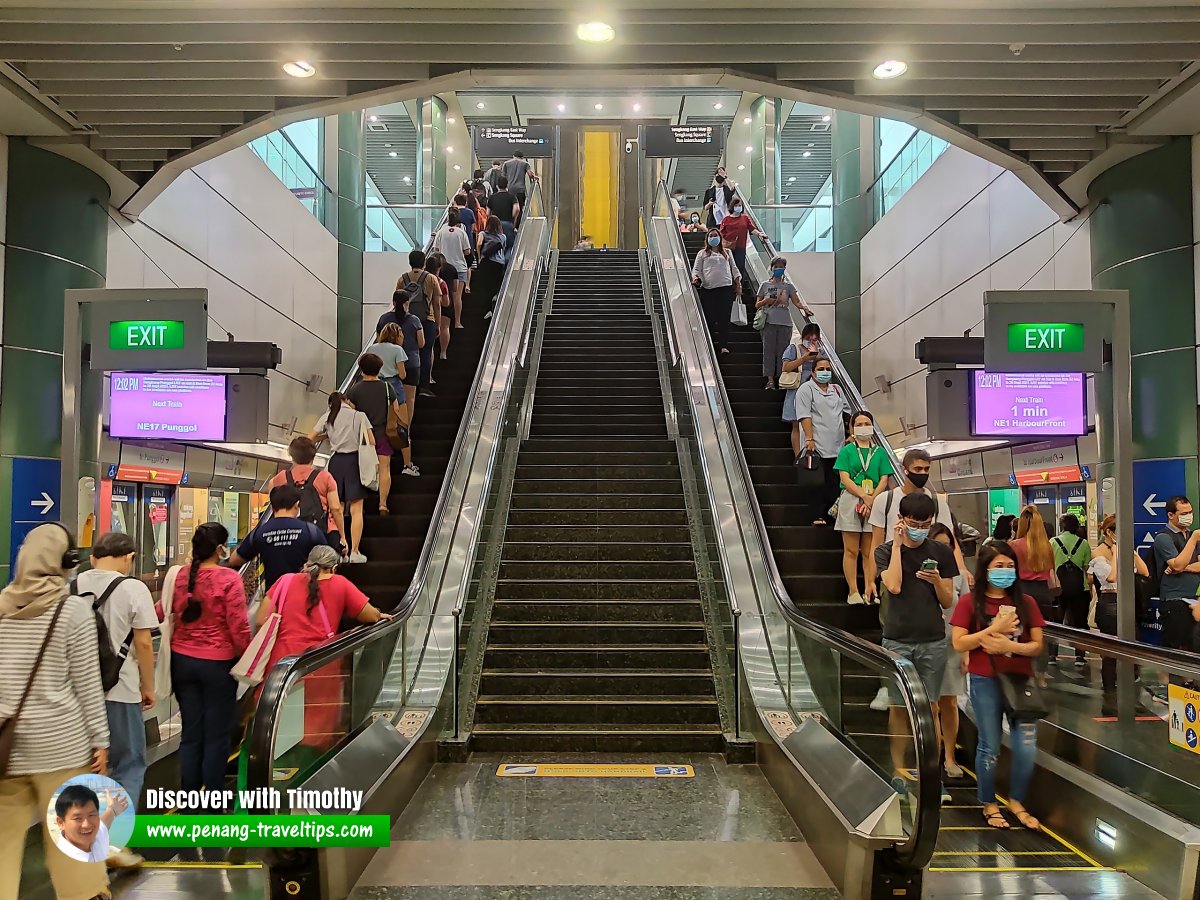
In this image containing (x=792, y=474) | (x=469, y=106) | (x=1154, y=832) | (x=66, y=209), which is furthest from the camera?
(x=469, y=106)

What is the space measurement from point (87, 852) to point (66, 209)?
20.7 ft

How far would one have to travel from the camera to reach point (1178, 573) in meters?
6.11

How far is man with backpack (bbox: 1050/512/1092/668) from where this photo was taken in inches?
309

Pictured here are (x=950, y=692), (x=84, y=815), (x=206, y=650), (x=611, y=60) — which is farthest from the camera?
(x=611, y=60)

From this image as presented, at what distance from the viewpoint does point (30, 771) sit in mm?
2959

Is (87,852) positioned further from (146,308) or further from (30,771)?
(146,308)

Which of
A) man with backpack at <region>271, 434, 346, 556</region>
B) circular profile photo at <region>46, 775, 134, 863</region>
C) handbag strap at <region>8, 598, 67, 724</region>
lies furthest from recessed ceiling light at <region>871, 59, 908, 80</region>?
circular profile photo at <region>46, 775, 134, 863</region>

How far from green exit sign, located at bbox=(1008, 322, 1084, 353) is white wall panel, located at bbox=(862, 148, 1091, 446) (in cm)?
307

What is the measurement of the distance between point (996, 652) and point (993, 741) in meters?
0.49

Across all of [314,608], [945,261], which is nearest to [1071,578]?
[945,261]

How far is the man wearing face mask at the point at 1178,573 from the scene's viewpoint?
603 centimetres

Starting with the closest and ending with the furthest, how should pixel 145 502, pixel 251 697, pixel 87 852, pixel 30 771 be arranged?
1. pixel 30 771
2. pixel 87 852
3. pixel 251 697
4. pixel 145 502

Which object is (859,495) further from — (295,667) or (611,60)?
(295,667)

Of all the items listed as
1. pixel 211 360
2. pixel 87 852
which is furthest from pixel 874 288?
pixel 87 852
